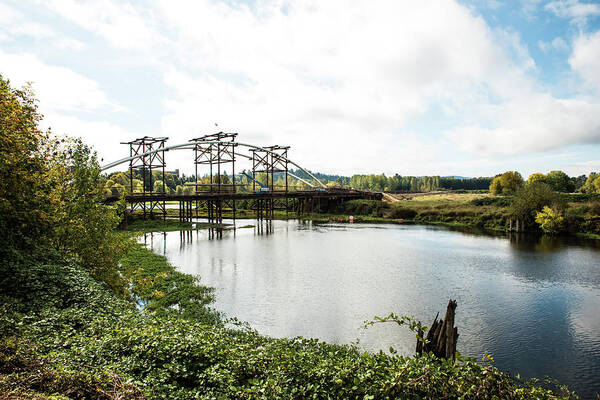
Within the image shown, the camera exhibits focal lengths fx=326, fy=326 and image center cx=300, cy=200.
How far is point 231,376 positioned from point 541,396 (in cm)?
620

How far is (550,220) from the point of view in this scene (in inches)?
1577

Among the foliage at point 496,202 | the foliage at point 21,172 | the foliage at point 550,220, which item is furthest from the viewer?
the foliage at point 496,202

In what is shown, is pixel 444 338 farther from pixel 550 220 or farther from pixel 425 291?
pixel 550 220

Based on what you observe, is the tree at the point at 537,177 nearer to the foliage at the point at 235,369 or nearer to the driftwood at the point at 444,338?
the driftwood at the point at 444,338

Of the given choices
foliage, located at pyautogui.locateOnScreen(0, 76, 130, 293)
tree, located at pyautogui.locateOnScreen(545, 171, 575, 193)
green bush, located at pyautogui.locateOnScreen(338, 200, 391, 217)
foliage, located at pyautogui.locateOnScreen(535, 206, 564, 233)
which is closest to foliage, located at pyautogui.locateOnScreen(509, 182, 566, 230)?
foliage, located at pyautogui.locateOnScreen(535, 206, 564, 233)

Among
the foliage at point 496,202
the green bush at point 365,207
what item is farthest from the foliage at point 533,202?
the green bush at point 365,207

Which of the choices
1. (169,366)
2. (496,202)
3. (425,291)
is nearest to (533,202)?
(496,202)

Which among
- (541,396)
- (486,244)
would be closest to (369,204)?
(486,244)

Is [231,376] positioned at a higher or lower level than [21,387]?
lower

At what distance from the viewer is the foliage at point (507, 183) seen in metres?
75.8

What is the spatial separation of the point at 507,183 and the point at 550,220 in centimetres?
4132

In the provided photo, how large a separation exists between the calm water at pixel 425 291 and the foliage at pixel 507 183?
4732 cm

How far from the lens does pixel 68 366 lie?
20.2 ft

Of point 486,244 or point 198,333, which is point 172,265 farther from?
point 486,244
